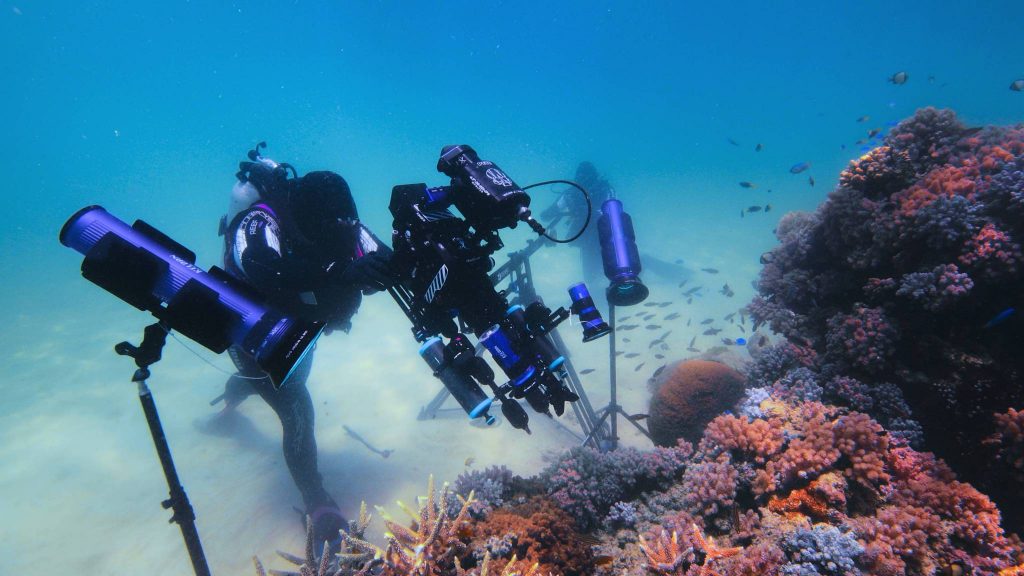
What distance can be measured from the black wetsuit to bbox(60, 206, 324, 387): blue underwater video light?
0.62 meters

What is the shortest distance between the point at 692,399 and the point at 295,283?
540 centimetres

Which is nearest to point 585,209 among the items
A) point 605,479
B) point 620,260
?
point 620,260

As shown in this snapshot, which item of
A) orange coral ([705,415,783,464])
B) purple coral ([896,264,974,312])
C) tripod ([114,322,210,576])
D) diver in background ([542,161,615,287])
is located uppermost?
diver in background ([542,161,615,287])

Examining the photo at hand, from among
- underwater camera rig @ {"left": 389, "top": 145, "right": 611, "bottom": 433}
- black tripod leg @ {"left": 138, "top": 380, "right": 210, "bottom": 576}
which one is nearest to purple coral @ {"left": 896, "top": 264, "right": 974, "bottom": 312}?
underwater camera rig @ {"left": 389, "top": 145, "right": 611, "bottom": 433}

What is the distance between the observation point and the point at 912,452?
148 inches

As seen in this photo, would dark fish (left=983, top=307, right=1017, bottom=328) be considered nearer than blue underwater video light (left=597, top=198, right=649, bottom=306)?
Yes

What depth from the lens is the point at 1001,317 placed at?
158 inches

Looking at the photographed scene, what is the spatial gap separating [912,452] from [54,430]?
16.3 meters

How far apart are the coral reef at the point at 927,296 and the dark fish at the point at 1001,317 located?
14 mm

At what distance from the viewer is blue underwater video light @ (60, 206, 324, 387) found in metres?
2.28

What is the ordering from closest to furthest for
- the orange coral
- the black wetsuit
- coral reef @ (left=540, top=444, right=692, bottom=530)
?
1. the orange coral
2. coral reef @ (left=540, top=444, right=692, bottom=530)
3. the black wetsuit

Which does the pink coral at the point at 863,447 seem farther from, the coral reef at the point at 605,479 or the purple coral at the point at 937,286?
the purple coral at the point at 937,286

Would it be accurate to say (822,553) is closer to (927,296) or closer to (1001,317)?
(927,296)

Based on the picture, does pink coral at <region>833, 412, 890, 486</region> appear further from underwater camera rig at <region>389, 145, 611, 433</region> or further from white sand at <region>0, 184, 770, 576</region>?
white sand at <region>0, 184, 770, 576</region>
